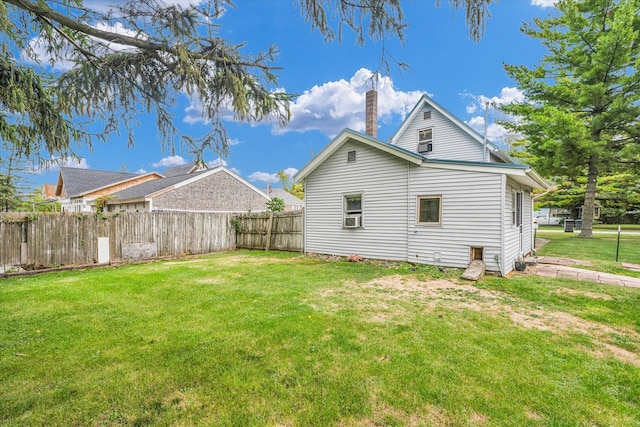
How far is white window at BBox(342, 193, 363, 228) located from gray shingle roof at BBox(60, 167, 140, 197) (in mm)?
→ 20573

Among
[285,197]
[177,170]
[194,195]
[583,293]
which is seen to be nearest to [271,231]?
[194,195]

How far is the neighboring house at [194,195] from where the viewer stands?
15.3 m

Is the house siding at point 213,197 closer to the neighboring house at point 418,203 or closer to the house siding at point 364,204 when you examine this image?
the house siding at point 364,204

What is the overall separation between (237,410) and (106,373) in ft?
4.92

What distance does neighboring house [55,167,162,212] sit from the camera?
65.3 feet

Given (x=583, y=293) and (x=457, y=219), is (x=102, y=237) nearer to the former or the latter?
(x=457, y=219)

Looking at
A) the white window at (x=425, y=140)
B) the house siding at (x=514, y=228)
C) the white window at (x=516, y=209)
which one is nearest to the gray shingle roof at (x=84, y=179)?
the white window at (x=425, y=140)

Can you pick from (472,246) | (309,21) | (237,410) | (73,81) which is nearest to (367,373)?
(237,410)

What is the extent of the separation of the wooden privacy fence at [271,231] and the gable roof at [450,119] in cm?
611

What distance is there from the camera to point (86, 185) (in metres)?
22.2

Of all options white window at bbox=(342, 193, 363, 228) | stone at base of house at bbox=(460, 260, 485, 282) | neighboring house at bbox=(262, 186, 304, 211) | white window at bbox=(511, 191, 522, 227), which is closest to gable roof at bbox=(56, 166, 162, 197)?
neighboring house at bbox=(262, 186, 304, 211)

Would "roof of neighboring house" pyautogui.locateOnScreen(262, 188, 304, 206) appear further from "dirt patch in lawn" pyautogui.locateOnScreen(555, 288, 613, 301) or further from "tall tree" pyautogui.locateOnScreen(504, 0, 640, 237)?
"dirt patch in lawn" pyautogui.locateOnScreen(555, 288, 613, 301)

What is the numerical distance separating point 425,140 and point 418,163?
17.5 feet

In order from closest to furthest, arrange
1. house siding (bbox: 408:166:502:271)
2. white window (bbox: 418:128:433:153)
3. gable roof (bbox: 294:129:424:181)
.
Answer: house siding (bbox: 408:166:502:271) → gable roof (bbox: 294:129:424:181) → white window (bbox: 418:128:433:153)
